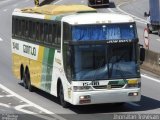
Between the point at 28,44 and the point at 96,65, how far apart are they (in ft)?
20.8

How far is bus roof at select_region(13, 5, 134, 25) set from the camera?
62.5ft

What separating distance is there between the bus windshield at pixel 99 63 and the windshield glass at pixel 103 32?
26cm

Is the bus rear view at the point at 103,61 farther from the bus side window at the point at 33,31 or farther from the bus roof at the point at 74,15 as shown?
the bus side window at the point at 33,31

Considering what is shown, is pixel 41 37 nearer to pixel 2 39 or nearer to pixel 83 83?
pixel 83 83

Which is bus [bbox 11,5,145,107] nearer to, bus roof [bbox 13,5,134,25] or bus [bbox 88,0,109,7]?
bus roof [bbox 13,5,134,25]

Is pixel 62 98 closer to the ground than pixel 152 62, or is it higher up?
higher up

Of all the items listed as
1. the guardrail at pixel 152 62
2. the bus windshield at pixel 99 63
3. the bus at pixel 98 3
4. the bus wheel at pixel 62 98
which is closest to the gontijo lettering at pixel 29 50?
the bus wheel at pixel 62 98

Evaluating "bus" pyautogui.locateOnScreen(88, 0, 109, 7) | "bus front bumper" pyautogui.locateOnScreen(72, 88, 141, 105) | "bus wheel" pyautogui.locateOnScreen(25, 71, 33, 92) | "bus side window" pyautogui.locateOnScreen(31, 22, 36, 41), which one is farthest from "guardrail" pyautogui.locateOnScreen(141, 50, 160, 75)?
"bus" pyautogui.locateOnScreen(88, 0, 109, 7)

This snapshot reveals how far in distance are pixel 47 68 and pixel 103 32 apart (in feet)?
11.3

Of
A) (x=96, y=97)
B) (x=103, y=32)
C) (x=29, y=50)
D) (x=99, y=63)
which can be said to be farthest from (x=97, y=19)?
(x=29, y=50)

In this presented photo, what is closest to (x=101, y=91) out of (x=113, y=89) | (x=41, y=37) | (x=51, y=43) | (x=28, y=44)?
(x=113, y=89)

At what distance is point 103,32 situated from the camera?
62.3 feet

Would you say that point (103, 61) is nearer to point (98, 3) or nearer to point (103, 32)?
point (103, 32)

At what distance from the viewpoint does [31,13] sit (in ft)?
80.4
